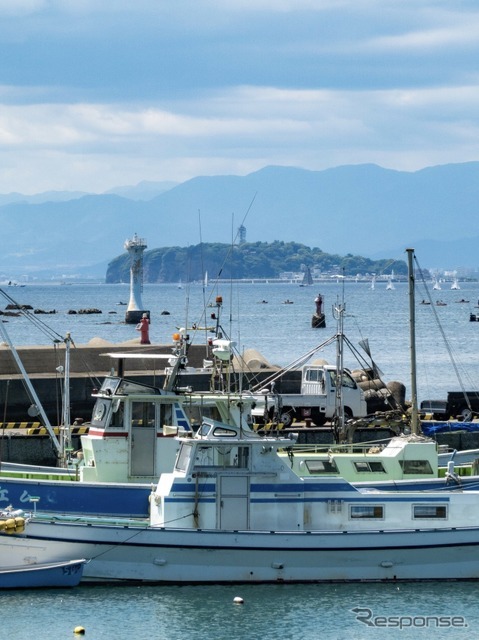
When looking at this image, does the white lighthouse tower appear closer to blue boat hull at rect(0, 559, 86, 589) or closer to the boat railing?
the boat railing

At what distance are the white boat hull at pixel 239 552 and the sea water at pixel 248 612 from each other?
228 mm

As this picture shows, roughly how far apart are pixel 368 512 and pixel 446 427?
44.2 feet

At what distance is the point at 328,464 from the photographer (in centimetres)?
2584

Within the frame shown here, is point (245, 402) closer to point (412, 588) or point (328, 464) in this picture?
point (328, 464)

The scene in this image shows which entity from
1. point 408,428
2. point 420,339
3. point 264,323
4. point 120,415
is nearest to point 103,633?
point 120,415

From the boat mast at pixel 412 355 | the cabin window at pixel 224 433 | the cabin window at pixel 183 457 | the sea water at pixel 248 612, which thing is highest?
the boat mast at pixel 412 355

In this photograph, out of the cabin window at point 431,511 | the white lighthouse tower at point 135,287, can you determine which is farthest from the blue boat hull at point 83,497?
the white lighthouse tower at point 135,287

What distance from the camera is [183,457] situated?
23688mm

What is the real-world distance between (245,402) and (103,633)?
5.61 meters

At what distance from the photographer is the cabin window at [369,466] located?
2628cm

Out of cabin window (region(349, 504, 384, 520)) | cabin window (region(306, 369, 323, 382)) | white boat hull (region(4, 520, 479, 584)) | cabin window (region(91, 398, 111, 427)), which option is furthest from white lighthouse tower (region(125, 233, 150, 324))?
white boat hull (region(4, 520, 479, 584))

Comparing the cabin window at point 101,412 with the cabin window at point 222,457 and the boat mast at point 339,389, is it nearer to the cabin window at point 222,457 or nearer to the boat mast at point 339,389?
the cabin window at point 222,457

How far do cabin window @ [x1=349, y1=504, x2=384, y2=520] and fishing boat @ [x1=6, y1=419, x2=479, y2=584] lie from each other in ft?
0.06

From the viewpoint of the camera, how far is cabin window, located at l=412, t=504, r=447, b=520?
24.0 meters
